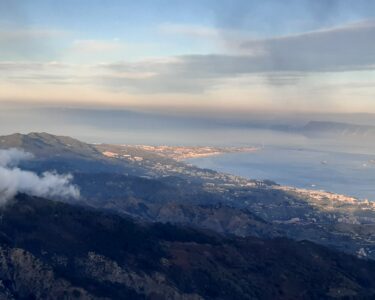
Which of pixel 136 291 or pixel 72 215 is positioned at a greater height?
pixel 72 215

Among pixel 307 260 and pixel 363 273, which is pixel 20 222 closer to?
pixel 307 260

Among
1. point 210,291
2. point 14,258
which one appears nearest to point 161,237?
point 210,291

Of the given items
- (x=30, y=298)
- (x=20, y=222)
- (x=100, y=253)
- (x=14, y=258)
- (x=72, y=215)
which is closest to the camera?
(x=30, y=298)

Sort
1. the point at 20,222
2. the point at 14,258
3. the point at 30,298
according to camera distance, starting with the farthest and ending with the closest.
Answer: the point at 20,222
the point at 14,258
the point at 30,298

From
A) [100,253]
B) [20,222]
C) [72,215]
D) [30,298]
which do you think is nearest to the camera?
[30,298]

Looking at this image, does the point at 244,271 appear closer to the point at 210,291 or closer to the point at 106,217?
the point at 210,291

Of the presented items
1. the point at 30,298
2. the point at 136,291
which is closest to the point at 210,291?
the point at 136,291

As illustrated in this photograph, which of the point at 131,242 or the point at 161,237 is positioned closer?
the point at 131,242

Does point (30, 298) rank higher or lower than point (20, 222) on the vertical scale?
lower

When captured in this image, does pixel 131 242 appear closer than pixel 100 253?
No
